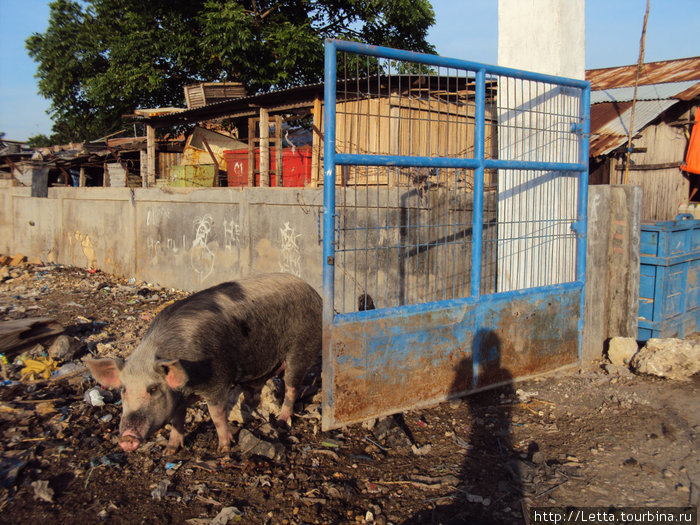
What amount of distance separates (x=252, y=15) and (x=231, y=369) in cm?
1617

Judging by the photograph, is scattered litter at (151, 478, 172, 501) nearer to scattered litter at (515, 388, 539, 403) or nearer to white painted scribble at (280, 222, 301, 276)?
scattered litter at (515, 388, 539, 403)

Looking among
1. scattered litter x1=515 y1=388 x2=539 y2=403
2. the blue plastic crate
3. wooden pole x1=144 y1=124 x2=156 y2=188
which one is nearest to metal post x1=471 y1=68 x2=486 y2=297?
scattered litter x1=515 y1=388 x2=539 y2=403

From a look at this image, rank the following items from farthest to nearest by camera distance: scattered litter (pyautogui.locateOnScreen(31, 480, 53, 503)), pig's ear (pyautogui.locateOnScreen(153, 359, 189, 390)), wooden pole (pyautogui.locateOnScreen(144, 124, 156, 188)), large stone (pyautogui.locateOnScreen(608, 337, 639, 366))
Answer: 1. wooden pole (pyautogui.locateOnScreen(144, 124, 156, 188))
2. large stone (pyautogui.locateOnScreen(608, 337, 639, 366))
3. pig's ear (pyautogui.locateOnScreen(153, 359, 189, 390))
4. scattered litter (pyautogui.locateOnScreen(31, 480, 53, 503))

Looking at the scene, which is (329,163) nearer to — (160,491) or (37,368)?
(160,491)

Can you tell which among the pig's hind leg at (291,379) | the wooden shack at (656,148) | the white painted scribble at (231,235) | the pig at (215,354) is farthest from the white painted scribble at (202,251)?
the wooden shack at (656,148)

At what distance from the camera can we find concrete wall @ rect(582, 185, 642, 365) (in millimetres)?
5711

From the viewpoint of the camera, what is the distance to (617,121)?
10312mm

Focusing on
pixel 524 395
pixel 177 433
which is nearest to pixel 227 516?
pixel 177 433

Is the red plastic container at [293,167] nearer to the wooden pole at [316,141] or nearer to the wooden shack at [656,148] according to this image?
the wooden pole at [316,141]

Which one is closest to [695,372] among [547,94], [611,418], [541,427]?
[611,418]

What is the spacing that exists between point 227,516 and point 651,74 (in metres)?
13.2

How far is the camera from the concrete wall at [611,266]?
225 inches

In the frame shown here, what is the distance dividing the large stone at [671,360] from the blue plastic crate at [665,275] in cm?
58

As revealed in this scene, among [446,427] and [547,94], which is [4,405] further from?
[547,94]
